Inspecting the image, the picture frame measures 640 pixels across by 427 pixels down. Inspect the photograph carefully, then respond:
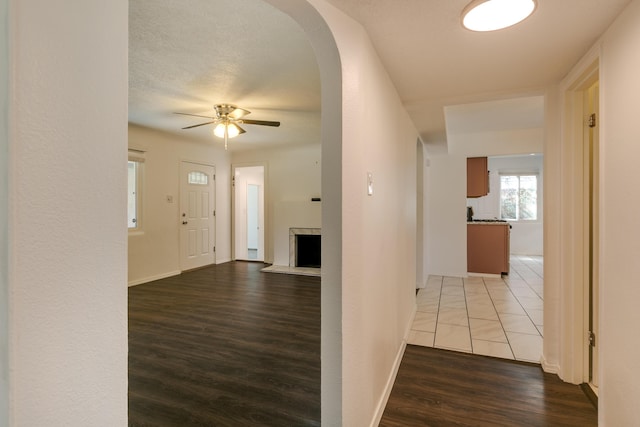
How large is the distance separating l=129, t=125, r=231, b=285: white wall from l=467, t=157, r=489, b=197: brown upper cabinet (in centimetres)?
483

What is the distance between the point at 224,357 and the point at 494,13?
9.29 ft

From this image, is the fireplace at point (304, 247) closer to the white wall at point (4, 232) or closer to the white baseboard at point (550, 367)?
the white baseboard at point (550, 367)

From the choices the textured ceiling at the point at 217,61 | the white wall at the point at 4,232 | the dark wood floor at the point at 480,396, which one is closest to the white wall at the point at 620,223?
the dark wood floor at the point at 480,396

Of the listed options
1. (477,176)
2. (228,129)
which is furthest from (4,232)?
(477,176)

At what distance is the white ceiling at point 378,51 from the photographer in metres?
1.49

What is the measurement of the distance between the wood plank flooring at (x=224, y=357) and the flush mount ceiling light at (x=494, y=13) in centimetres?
225

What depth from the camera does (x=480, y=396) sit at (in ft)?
6.65

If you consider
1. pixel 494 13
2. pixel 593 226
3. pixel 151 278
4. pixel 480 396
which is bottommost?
pixel 480 396

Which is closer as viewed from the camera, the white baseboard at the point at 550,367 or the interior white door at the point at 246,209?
the white baseboard at the point at 550,367

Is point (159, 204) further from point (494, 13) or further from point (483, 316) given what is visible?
point (494, 13)

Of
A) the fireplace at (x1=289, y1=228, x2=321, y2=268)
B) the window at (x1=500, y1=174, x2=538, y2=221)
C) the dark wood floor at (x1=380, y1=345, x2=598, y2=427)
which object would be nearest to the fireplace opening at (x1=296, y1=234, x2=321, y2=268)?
the fireplace at (x1=289, y1=228, x2=321, y2=268)

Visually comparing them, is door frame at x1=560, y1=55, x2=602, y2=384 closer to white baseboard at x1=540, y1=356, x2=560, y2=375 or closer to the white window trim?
white baseboard at x1=540, y1=356, x2=560, y2=375

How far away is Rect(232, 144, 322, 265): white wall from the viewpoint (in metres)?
6.14

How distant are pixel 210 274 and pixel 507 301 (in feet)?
15.3
